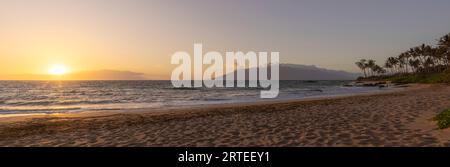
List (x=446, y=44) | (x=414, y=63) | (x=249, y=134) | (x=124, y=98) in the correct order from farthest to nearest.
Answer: (x=414, y=63) < (x=446, y=44) < (x=124, y=98) < (x=249, y=134)

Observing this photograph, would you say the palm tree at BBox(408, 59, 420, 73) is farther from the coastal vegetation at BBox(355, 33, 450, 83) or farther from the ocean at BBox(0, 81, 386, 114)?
the ocean at BBox(0, 81, 386, 114)

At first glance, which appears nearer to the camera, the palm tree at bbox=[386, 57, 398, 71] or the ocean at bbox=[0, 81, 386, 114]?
the ocean at bbox=[0, 81, 386, 114]

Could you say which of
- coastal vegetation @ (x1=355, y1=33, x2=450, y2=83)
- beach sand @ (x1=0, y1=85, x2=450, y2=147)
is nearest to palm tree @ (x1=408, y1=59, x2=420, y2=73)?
coastal vegetation @ (x1=355, y1=33, x2=450, y2=83)

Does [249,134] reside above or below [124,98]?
above

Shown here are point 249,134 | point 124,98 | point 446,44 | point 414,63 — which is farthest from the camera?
point 414,63

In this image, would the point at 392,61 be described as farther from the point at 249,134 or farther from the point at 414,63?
the point at 249,134

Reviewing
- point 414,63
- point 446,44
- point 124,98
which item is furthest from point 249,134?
point 414,63

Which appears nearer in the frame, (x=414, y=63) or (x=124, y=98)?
(x=124, y=98)

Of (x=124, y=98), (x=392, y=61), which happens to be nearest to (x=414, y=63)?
(x=392, y=61)

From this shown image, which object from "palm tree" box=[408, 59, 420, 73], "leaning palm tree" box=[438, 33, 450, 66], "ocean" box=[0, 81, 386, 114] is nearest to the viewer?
"ocean" box=[0, 81, 386, 114]

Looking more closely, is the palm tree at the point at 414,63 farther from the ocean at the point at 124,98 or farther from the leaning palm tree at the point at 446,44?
the ocean at the point at 124,98
